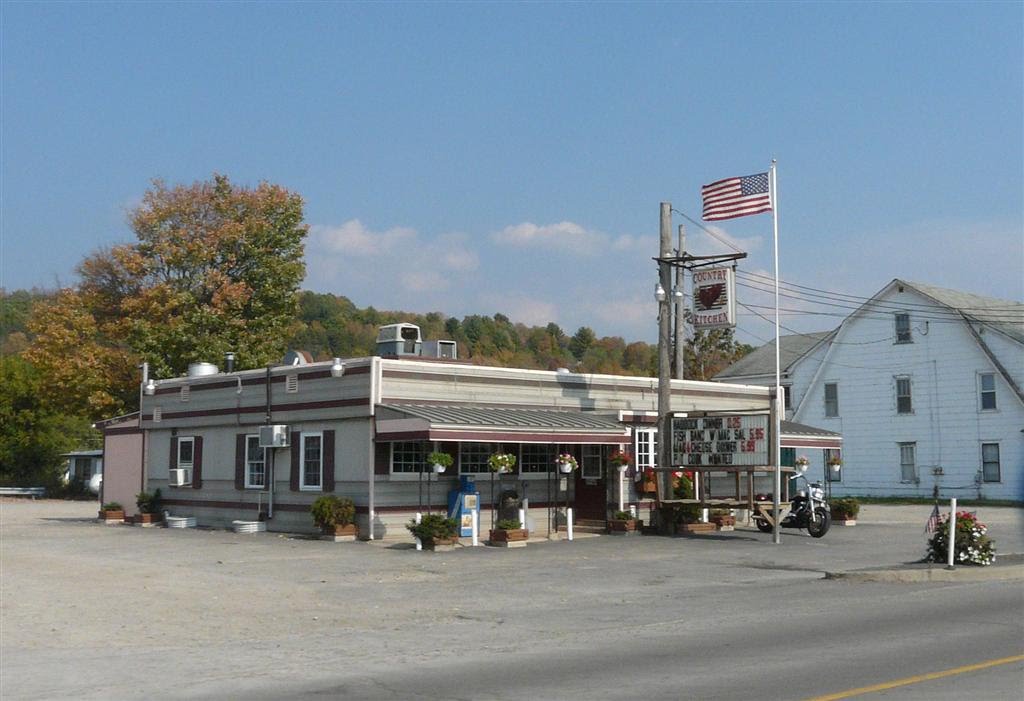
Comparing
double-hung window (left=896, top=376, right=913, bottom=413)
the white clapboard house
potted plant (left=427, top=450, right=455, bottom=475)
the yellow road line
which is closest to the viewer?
the yellow road line

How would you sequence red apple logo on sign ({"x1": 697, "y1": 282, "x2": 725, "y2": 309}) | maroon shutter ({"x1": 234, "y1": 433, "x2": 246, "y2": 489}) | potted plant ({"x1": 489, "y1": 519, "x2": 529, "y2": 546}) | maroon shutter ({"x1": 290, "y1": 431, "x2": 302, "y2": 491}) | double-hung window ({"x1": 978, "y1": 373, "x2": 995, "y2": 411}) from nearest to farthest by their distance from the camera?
potted plant ({"x1": 489, "y1": 519, "x2": 529, "y2": 546}) → red apple logo on sign ({"x1": 697, "y1": 282, "x2": 725, "y2": 309}) → maroon shutter ({"x1": 290, "y1": 431, "x2": 302, "y2": 491}) → maroon shutter ({"x1": 234, "y1": 433, "x2": 246, "y2": 489}) → double-hung window ({"x1": 978, "y1": 373, "x2": 995, "y2": 411})

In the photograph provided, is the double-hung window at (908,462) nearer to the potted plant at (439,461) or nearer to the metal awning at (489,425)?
the metal awning at (489,425)

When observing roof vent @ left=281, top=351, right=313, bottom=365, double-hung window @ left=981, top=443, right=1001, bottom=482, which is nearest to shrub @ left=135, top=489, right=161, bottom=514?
roof vent @ left=281, top=351, right=313, bottom=365

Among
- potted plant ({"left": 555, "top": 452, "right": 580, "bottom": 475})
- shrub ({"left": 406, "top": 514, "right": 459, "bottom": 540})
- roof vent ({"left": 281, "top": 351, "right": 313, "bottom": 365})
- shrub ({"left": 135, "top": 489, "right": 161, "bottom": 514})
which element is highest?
roof vent ({"left": 281, "top": 351, "right": 313, "bottom": 365})

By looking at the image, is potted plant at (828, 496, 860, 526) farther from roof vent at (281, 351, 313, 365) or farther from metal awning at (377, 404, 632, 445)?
roof vent at (281, 351, 313, 365)

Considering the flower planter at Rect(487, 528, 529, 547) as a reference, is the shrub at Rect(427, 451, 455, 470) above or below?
above

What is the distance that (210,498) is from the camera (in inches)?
1239

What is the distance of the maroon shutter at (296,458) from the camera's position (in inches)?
1121

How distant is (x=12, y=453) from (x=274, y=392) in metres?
34.6

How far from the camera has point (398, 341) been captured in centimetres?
3159

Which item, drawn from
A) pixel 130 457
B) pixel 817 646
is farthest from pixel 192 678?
pixel 130 457

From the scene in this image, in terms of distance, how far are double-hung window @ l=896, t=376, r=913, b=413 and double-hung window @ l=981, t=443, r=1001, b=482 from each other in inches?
155

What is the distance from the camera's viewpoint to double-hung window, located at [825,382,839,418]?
55094mm

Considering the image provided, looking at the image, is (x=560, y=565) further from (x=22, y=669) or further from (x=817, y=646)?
(x=22, y=669)
